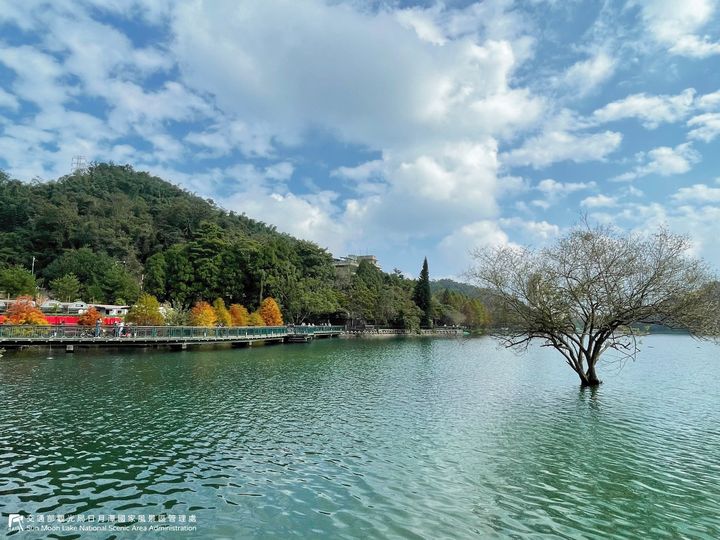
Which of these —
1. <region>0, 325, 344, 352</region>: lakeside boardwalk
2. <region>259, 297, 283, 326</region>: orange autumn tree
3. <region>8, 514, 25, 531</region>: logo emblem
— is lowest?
<region>8, 514, 25, 531</region>: logo emblem

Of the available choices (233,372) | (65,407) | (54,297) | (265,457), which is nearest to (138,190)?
(54,297)

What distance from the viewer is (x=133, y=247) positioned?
8362 cm

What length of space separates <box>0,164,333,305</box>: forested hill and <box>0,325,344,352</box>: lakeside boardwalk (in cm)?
1738

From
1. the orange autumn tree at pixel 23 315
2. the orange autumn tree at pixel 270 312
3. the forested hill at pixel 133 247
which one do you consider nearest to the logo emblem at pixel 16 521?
the orange autumn tree at pixel 23 315

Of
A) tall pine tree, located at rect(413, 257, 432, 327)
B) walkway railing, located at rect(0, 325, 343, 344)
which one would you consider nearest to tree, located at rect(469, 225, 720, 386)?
walkway railing, located at rect(0, 325, 343, 344)

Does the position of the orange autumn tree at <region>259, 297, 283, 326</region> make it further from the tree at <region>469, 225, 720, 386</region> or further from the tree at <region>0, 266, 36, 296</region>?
the tree at <region>469, 225, 720, 386</region>

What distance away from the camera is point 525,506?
301 inches

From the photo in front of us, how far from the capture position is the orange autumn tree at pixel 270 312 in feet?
194

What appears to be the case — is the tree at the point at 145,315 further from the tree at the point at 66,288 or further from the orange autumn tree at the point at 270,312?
the tree at the point at 66,288

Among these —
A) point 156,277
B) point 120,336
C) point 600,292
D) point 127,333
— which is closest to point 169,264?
point 156,277

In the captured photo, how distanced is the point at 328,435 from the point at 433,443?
2.92 m

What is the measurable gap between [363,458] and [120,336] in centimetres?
3195

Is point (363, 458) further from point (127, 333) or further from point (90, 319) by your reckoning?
point (90, 319)

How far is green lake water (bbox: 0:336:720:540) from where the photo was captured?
23.6ft
